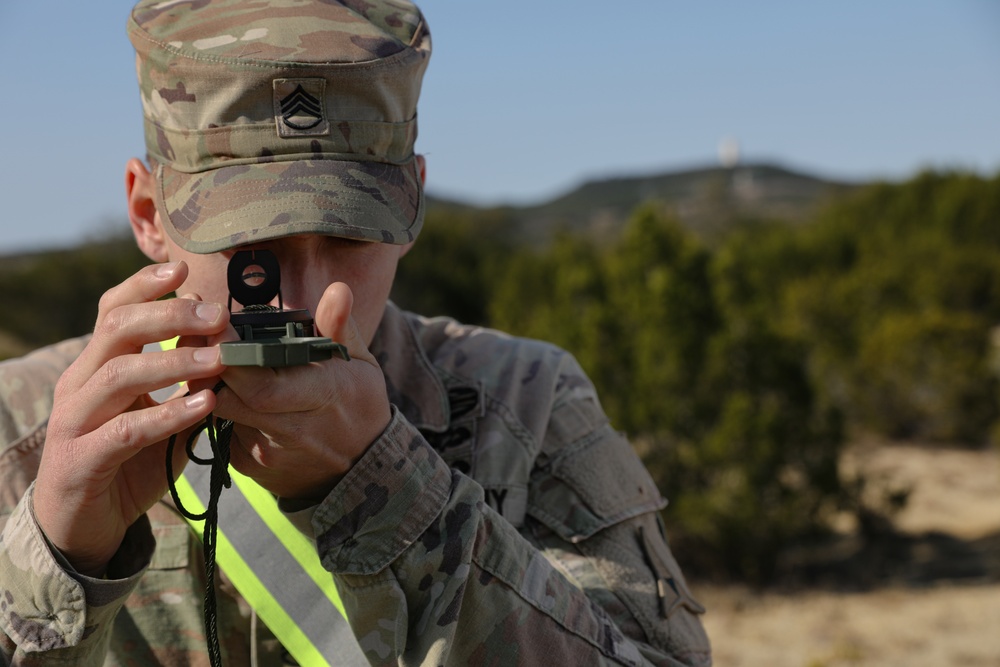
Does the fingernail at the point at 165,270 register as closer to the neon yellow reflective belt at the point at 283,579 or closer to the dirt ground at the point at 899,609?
the neon yellow reflective belt at the point at 283,579

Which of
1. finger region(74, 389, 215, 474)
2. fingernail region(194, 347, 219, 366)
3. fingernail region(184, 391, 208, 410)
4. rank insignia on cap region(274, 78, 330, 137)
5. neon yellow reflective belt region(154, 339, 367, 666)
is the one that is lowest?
neon yellow reflective belt region(154, 339, 367, 666)

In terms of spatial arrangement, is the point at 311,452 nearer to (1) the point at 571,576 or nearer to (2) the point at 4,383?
(1) the point at 571,576

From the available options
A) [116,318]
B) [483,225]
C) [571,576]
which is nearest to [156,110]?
[116,318]

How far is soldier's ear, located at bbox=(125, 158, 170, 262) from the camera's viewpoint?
189cm

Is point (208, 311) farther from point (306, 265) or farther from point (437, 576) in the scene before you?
point (437, 576)

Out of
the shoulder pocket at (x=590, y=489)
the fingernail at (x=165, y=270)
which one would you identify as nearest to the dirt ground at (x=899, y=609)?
the shoulder pocket at (x=590, y=489)

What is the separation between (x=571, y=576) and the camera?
76.5 inches

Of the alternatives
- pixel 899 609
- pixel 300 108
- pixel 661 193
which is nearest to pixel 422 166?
pixel 300 108

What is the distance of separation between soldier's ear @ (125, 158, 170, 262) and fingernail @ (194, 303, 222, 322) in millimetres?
636

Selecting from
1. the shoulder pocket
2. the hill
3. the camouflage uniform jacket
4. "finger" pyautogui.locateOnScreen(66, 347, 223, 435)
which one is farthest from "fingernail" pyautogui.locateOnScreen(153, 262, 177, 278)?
the hill

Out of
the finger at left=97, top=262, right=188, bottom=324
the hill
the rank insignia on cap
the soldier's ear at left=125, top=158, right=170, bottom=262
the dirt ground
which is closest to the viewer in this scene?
the finger at left=97, top=262, right=188, bottom=324

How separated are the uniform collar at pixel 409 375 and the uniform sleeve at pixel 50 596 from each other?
691mm

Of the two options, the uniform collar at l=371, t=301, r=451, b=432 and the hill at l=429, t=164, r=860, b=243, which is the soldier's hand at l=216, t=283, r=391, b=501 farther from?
the hill at l=429, t=164, r=860, b=243

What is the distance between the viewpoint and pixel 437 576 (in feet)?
4.90
